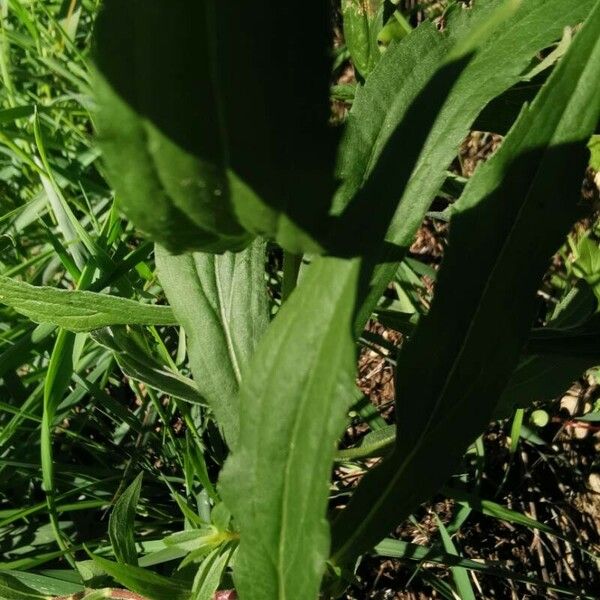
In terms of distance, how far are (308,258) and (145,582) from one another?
61 centimetres

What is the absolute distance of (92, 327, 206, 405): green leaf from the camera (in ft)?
3.90

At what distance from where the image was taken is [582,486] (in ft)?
5.22

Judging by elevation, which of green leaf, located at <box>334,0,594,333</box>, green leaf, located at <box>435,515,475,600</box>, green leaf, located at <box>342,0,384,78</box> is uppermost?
green leaf, located at <box>342,0,384,78</box>

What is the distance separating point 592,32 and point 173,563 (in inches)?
43.2

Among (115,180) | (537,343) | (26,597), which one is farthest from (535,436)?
(115,180)

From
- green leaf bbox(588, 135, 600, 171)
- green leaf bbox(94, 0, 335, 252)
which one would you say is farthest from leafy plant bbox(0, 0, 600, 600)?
green leaf bbox(588, 135, 600, 171)

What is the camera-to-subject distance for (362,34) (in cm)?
140

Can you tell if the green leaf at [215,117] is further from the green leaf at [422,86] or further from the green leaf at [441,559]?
the green leaf at [441,559]

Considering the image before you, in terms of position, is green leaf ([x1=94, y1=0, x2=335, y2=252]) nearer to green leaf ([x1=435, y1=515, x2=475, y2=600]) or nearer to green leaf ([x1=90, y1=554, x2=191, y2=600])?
green leaf ([x1=90, y1=554, x2=191, y2=600])

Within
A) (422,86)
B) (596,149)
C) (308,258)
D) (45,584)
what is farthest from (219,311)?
(596,149)

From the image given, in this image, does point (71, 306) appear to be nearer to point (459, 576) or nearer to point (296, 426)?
point (296, 426)

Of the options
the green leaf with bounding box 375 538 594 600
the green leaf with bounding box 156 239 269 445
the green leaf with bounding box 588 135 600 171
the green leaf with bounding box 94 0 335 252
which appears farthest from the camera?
the green leaf with bounding box 588 135 600 171

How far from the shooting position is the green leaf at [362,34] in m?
1.38

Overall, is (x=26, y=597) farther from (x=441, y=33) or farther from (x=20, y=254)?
(x=441, y=33)
